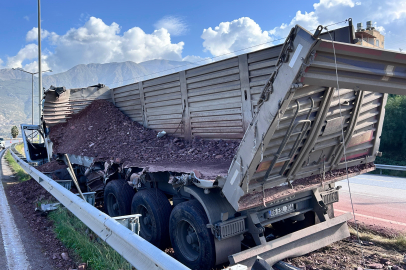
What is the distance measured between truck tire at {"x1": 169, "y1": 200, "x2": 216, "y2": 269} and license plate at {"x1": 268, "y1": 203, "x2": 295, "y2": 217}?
0.87 metres

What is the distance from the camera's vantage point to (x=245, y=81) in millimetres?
4883

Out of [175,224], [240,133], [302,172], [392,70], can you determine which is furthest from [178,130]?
[392,70]

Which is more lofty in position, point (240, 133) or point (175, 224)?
point (240, 133)

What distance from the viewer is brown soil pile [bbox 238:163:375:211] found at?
3.58 meters

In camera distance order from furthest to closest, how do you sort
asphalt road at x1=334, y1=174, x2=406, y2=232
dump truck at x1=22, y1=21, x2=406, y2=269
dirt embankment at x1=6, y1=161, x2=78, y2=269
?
asphalt road at x1=334, y1=174, x2=406, y2=232
dirt embankment at x1=6, y1=161, x2=78, y2=269
dump truck at x1=22, y1=21, x2=406, y2=269

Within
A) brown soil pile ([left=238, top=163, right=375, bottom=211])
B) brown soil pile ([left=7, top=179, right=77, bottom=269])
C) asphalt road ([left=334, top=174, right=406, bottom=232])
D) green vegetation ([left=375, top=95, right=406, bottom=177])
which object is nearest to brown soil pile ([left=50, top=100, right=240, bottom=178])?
brown soil pile ([left=238, top=163, right=375, bottom=211])

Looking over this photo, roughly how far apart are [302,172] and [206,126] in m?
2.35

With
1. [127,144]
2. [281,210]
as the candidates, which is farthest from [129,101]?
[281,210]

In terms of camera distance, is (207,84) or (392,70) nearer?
(392,70)

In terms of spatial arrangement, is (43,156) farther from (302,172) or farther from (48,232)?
(302,172)

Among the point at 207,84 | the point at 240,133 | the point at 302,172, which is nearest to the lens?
the point at 302,172

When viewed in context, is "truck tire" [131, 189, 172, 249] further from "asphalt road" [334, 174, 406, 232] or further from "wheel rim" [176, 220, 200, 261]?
"asphalt road" [334, 174, 406, 232]

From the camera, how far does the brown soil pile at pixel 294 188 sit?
11.8 ft

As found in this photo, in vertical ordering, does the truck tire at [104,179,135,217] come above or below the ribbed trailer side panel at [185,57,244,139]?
below
